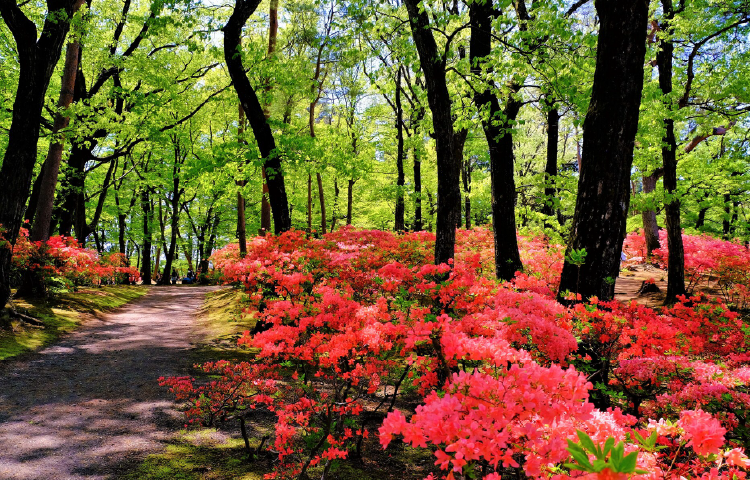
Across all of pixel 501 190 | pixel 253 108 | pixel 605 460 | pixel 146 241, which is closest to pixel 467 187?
pixel 501 190

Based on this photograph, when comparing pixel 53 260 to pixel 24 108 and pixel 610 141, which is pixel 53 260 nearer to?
pixel 24 108

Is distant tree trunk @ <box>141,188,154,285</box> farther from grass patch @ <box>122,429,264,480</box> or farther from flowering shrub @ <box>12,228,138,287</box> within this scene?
grass patch @ <box>122,429,264,480</box>

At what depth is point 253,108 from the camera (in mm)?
8070

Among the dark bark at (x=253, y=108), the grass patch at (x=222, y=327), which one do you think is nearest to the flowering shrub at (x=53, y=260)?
the grass patch at (x=222, y=327)

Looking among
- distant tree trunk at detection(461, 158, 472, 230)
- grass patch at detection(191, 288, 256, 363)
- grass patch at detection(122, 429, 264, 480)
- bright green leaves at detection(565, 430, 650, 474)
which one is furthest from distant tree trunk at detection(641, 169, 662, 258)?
bright green leaves at detection(565, 430, 650, 474)

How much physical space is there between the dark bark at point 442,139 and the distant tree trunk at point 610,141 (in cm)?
207

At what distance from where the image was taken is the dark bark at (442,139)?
5.78 metres

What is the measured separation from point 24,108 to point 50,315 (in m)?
4.55

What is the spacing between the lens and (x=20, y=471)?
316 centimetres

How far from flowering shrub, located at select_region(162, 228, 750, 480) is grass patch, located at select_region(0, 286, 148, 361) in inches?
158

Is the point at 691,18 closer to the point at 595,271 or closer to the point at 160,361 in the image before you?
the point at 595,271

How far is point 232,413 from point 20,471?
190 cm

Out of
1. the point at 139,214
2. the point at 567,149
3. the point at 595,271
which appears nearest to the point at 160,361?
the point at 595,271

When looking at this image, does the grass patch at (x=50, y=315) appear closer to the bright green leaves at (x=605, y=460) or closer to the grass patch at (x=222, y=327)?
the grass patch at (x=222, y=327)
